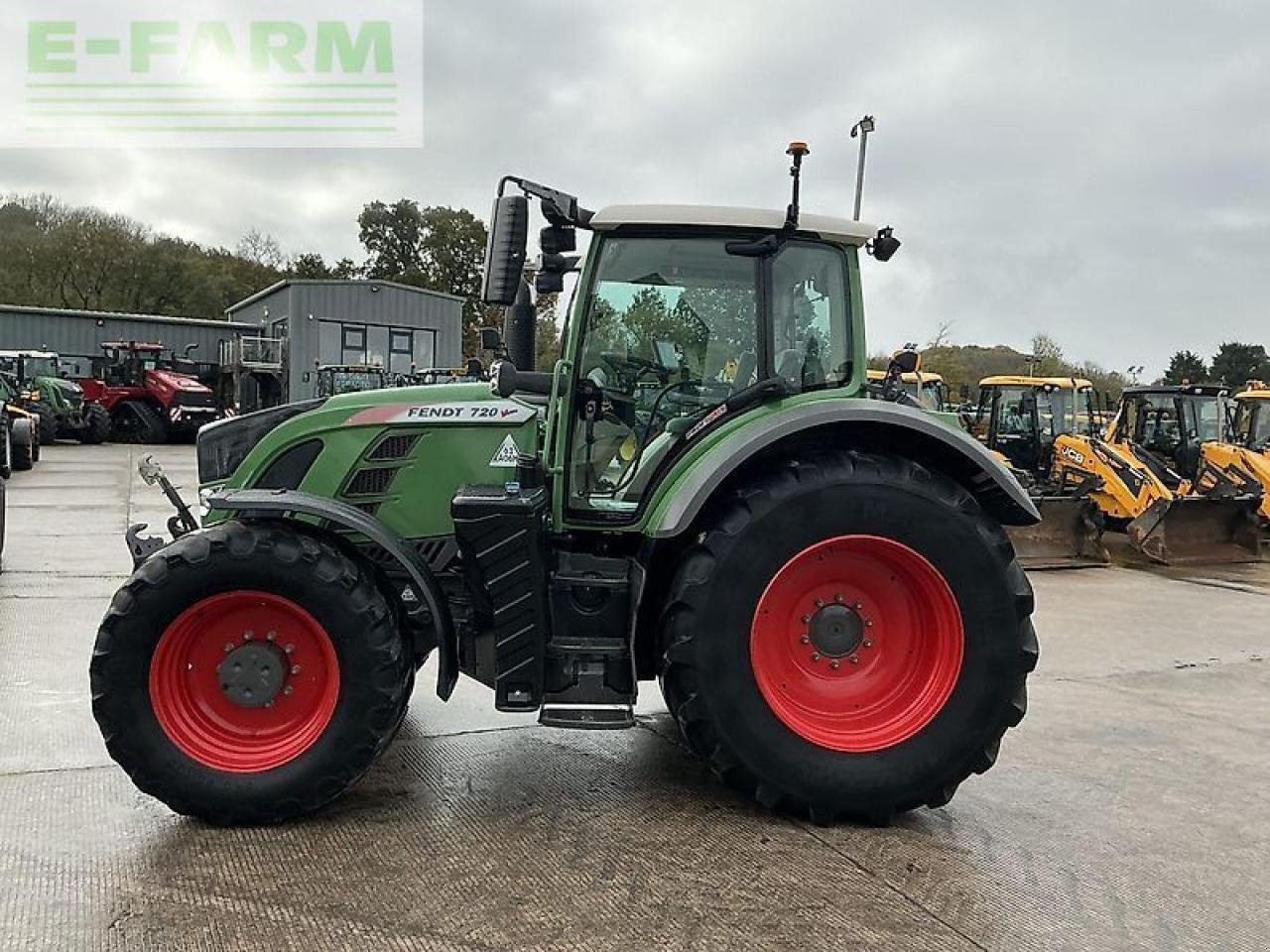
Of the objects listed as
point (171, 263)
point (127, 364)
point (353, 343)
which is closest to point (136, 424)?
point (127, 364)

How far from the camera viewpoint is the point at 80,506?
40.3ft

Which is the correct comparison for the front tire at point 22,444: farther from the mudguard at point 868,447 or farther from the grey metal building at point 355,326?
the mudguard at point 868,447

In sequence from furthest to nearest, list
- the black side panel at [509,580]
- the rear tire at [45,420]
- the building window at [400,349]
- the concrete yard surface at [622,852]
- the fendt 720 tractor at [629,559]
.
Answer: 1. the building window at [400,349]
2. the rear tire at [45,420]
3. the black side panel at [509,580]
4. the fendt 720 tractor at [629,559]
5. the concrete yard surface at [622,852]

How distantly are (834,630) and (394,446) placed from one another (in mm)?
1722

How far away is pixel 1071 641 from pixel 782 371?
4.05 m

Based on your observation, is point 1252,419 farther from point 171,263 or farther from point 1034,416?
point 171,263

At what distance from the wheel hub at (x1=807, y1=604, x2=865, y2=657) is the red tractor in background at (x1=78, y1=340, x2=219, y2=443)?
24302mm

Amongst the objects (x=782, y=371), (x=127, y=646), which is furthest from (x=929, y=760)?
(x=127, y=646)

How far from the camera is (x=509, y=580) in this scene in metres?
3.43

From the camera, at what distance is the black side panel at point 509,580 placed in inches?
135

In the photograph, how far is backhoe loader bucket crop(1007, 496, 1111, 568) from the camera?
33.6 feet

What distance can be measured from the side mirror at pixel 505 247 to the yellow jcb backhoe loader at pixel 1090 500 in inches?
310

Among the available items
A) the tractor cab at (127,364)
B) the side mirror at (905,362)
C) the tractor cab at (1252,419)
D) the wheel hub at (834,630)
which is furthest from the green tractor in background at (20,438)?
the tractor cab at (1252,419)

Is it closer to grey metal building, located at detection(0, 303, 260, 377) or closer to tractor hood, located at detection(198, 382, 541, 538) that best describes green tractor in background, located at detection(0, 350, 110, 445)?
grey metal building, located at detection(0, 303, 260, 377)
